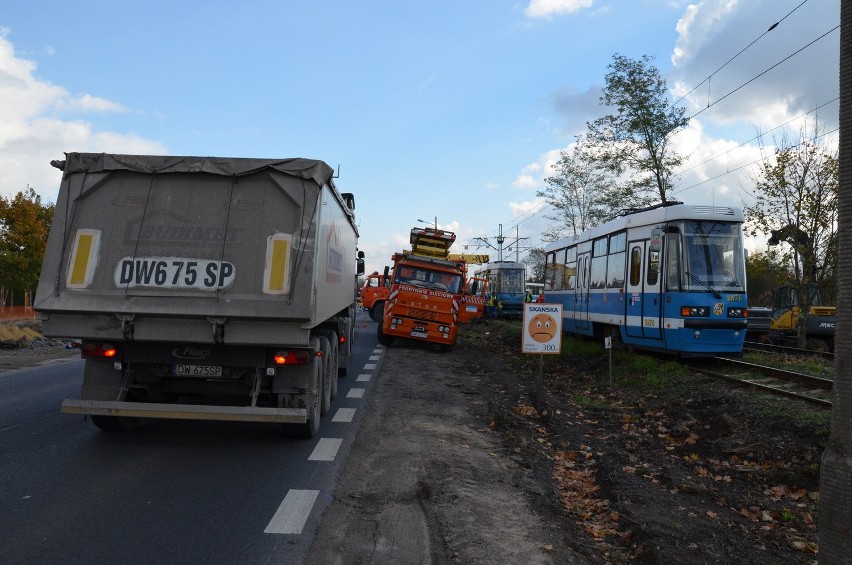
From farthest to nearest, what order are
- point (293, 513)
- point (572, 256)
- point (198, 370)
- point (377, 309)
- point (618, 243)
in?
point (377, 309), point (572, 256), point (618, 243), point (198, 370), point (293, 513)

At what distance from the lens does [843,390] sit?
11.5 ft

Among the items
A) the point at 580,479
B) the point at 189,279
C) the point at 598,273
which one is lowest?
the point at 580,479

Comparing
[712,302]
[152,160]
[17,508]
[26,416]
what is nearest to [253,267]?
[152,160]

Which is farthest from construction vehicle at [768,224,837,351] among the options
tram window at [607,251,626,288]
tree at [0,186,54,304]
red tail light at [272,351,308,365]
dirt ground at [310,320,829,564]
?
tree at [0,186,54,304]

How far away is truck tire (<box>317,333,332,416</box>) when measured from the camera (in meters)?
8.82

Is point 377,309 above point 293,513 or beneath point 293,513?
above

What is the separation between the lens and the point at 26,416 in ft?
30.1

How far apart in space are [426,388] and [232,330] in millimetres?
6398

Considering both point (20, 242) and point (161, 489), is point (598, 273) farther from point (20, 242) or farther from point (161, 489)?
point (20, 242)

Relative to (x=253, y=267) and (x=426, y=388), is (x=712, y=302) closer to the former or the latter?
(x=426, y=388)

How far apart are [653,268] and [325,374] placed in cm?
834

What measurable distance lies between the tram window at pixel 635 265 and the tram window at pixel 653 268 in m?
0.49

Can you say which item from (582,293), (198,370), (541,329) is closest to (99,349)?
(198,370)

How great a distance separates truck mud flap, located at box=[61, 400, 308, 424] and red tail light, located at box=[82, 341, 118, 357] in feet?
1.64
